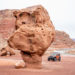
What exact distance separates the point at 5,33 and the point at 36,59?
179ft

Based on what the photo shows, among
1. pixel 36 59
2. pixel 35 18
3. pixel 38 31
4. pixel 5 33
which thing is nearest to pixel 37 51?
pixel 36 59

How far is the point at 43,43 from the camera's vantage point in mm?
11711

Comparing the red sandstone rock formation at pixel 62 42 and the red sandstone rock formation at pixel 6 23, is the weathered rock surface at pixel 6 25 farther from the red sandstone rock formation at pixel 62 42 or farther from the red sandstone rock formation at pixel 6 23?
the red sandstone rock formation at pixel 62 42

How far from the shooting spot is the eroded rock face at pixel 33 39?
38.7 ft

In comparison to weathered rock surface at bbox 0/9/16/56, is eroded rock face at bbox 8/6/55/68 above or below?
above

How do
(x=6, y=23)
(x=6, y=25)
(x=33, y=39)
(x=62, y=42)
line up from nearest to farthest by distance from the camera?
(x=33, y=39), (x=6, y=25), (x=62, y=42), (x=6, y=23)

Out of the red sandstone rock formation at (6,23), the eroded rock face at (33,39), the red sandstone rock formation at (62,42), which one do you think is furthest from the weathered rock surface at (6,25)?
the eroded rock face at (33,39)

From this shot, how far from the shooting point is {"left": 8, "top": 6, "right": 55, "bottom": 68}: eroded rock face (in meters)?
11.8

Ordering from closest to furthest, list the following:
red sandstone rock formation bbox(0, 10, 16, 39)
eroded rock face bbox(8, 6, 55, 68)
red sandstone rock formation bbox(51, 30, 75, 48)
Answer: eroded rock face bbox(8, 6, 55, 68) → red sandstone rock formation bbox(0, 10, 16, 39) → red sandstone rock formation bbox(51, 30, 75, 48)

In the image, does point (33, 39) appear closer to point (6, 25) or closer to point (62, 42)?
point (6, 25)

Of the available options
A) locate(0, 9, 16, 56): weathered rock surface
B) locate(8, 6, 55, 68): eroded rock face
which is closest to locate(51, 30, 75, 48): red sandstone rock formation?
locate(0, 9, 16, 56): weathered rock surface

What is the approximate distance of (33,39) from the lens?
11.8m

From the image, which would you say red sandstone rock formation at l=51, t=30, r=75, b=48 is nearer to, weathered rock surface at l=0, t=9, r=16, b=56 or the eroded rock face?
weathered rock surface at l=0, t=9, r=16, b=56

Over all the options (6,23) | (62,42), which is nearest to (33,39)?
(62,42)
